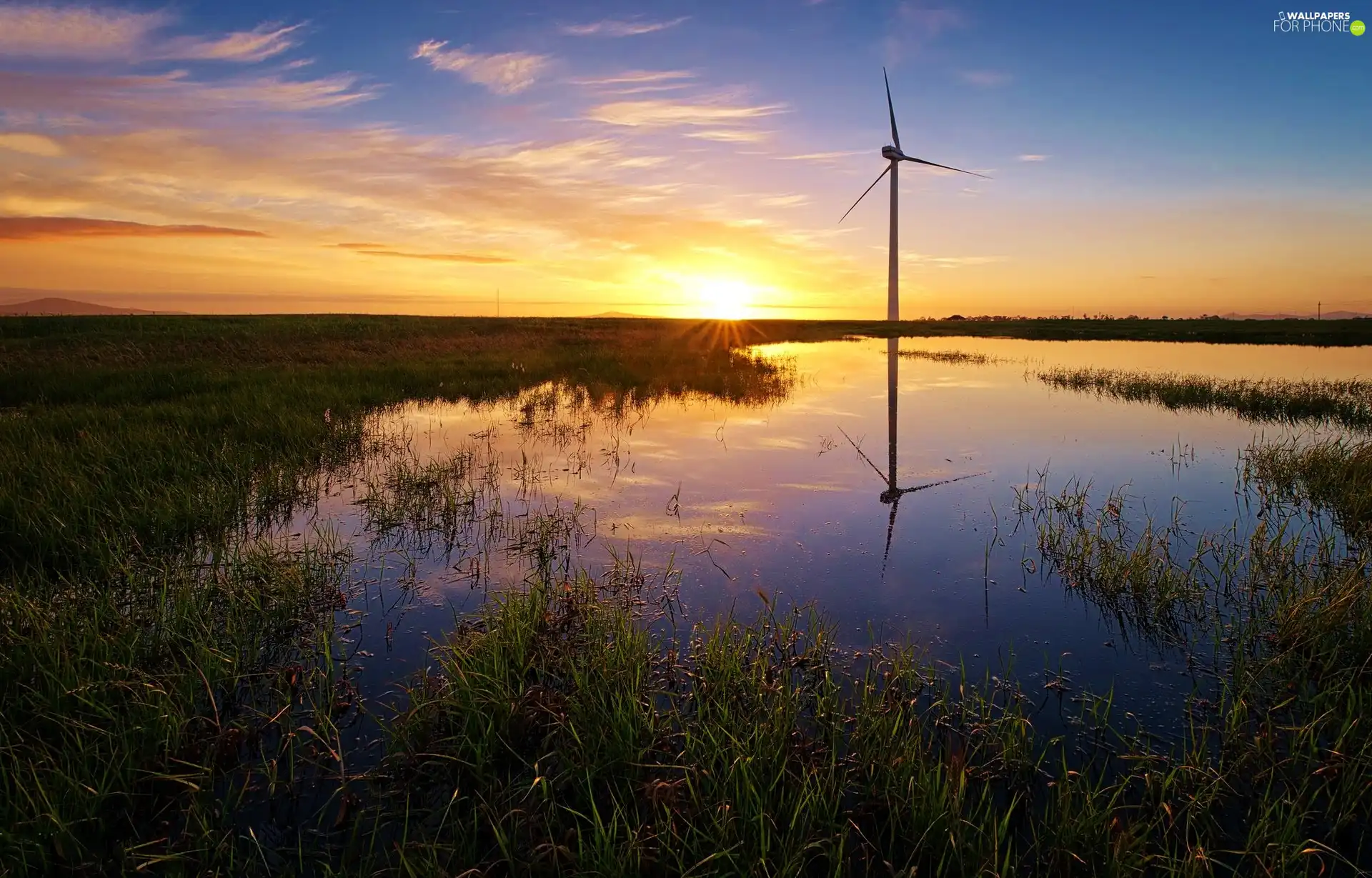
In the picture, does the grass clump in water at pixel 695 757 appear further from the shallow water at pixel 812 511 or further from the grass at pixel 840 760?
the shallow water at pixel 812 511

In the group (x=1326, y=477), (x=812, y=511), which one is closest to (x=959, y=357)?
(x=1326, y=477)

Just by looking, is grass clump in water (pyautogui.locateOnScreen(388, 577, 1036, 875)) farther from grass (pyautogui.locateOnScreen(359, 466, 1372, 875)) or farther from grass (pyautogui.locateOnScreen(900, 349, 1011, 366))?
grass (pyautogui.locateOnScreen(900, 349, 1011, 366))

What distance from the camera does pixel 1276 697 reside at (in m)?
5.54

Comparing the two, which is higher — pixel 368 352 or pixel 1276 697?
pixel 368 352

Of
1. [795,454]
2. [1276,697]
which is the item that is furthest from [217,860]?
[795,454]

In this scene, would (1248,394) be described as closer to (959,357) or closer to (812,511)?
(812,511)

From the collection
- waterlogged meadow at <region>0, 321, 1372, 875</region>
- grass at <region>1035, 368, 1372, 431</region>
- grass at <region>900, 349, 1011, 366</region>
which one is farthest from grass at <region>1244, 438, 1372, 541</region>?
grass at <region>900, 349, 1011, 366</region>

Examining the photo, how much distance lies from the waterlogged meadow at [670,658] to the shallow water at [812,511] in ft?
0.29

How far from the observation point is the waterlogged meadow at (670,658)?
4020 mm

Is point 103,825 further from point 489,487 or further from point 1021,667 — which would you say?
point 489,487

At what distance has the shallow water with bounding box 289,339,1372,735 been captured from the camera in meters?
6.97

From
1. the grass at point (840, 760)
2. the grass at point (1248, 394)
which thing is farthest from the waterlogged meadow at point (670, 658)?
the grass at point (1248, 394)

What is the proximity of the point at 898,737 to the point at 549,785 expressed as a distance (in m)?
2.69

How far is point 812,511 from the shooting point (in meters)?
11.4
